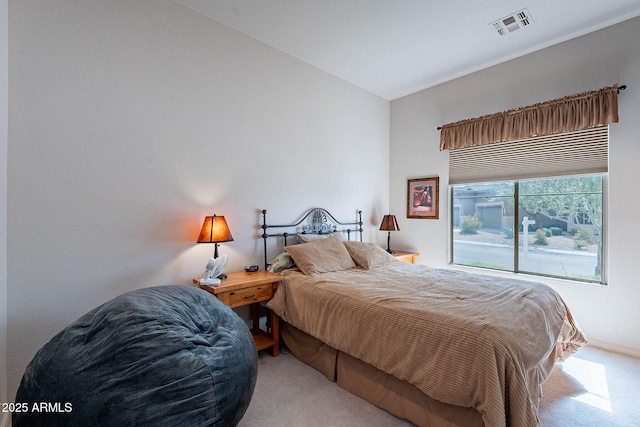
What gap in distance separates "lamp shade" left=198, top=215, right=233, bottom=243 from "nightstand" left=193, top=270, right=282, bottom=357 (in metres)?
0.35

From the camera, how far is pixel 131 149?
224 cm

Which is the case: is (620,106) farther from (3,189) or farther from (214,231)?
(3,189)

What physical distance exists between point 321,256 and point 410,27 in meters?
2.40

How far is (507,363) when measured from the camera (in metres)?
1.37

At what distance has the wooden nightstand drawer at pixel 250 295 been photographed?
2352 mm

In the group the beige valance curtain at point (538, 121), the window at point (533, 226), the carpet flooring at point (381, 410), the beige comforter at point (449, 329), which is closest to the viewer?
the beige comforter at point (449, 329)

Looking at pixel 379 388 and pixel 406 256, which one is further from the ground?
pixel 406 256

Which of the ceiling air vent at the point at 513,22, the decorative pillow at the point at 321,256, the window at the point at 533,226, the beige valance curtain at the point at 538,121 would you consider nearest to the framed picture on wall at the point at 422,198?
the window at the point at 533,226

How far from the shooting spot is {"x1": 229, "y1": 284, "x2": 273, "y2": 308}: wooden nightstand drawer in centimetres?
235

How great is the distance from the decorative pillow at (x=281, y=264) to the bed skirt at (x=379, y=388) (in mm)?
572

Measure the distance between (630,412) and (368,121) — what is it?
12.4 ft

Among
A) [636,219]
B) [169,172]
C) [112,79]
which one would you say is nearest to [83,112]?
[112,79]

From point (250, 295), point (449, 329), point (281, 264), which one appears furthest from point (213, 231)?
point (449, 329)

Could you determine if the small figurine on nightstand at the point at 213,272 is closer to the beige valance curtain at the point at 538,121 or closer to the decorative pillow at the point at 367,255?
the decorative pillow at the point at 367,255
